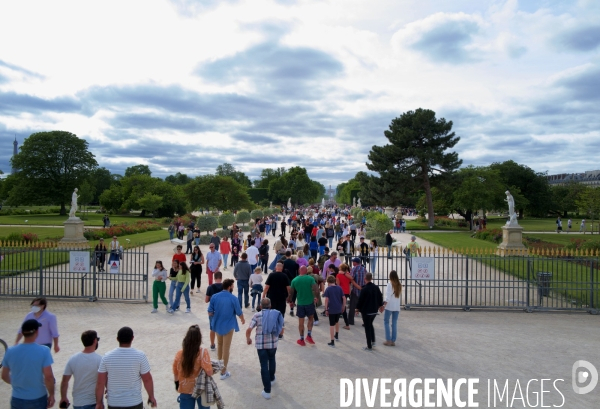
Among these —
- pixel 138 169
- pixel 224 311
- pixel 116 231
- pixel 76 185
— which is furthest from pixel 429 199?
pixel 138 169

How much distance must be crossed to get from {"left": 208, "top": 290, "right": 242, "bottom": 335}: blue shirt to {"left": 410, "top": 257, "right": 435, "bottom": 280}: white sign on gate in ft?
20.4

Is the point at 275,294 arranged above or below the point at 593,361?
above

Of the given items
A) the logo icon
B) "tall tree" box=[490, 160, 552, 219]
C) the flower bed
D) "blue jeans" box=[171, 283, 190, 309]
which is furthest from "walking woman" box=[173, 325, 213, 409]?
"tall tree" box=[490, 160, 552, 219]

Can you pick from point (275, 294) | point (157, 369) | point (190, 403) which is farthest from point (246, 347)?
point (190, 403)

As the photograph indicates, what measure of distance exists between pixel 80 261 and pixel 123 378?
9.35m

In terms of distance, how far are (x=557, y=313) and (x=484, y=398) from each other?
22.5 feet

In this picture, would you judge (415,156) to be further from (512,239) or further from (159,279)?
(159,279)

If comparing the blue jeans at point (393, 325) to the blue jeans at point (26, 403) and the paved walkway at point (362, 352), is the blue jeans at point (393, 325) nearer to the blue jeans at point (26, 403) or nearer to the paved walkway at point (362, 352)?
the paved walkway at point (362, 352)

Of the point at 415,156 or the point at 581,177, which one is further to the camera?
the point at 581,177

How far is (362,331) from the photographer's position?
9.76 meters

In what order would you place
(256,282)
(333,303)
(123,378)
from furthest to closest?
(256,282)
(333,303)
(123,378)

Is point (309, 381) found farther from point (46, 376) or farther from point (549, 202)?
point (549, 202)

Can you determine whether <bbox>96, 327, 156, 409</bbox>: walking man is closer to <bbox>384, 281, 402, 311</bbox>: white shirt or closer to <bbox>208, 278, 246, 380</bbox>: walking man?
<bbox>208, 278, 246, 380</bbox>: walking man

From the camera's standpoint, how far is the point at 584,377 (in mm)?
7371
